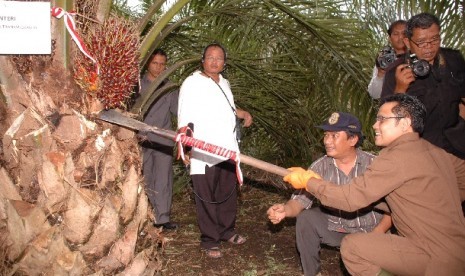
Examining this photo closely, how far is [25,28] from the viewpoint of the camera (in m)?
2.45

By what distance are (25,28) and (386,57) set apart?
2.33 meters

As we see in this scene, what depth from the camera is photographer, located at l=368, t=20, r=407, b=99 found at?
344 cm

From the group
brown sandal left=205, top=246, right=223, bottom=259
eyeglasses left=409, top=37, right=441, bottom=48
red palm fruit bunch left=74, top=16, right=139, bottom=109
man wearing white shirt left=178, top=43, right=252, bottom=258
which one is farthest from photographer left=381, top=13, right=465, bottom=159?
brown sandal left=205, top=246, right=223, bottom=259

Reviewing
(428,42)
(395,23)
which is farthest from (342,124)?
(395,23)

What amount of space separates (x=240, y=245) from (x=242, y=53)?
1688mm

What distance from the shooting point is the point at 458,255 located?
2.49 m

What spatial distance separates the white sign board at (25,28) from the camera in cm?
242

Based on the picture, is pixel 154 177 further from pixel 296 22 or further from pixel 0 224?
pixel 0 224

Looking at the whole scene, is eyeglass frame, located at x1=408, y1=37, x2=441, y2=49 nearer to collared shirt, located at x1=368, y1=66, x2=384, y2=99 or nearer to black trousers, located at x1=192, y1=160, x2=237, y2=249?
collared shirt, located at x1=368, y1=66, x2=384, y2=99

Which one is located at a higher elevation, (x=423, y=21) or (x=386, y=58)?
(x=423, y=21)

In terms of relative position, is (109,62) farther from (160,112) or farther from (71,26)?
(160,112)

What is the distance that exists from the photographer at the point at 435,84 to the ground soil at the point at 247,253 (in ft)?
4.45

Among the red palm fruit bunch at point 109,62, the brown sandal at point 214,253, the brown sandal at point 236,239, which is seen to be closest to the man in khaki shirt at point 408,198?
the red palm fruit bunch at point 109,62

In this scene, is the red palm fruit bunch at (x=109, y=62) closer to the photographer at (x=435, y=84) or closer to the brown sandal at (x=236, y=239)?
the photographer at (x=435, y=84)
